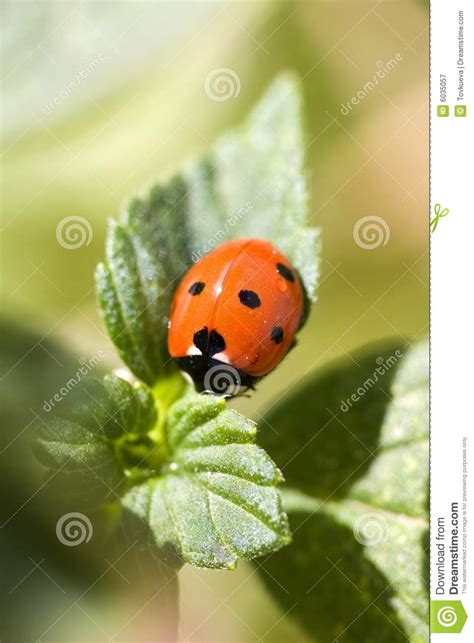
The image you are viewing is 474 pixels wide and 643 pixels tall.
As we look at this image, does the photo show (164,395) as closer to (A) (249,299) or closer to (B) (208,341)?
(B) (208,341)

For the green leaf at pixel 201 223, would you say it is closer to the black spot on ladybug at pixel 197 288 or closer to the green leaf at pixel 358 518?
the black spot on ladybug at pixel 197 288

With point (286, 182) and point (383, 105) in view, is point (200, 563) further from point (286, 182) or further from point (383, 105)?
point (383, 105)

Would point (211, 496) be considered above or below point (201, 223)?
below
